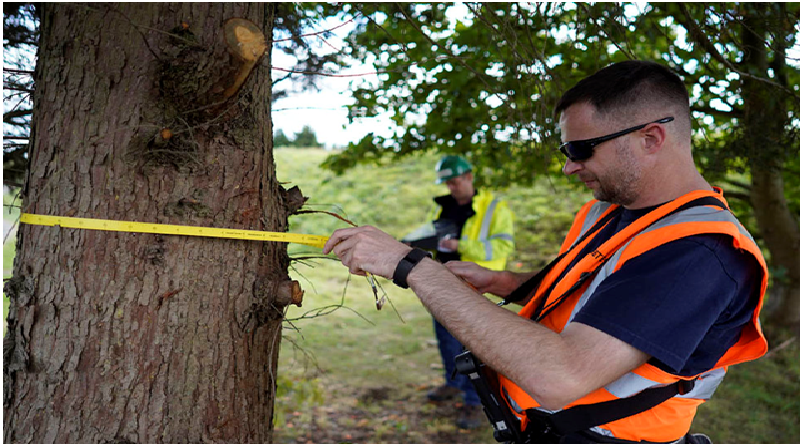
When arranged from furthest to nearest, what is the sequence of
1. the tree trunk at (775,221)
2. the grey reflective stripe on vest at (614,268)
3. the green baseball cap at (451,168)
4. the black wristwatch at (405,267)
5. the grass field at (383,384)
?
the green baseball cap at (451,168)
the grass field at (383,384)
the tree trunk at (775,221)
the black wristwatch at (405,267)
the grey reflective stripe on vest at (614,268)

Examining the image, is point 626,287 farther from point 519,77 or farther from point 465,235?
point 465,235

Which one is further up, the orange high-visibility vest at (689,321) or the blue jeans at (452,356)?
the orange high-visibility vest at (689,321)

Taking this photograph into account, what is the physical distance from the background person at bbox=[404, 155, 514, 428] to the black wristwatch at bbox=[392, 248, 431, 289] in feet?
9.89

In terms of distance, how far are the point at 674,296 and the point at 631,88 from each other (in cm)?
72

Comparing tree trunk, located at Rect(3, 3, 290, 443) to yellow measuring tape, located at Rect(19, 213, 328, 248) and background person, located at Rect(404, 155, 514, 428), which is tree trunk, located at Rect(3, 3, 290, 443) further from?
background person, located at Rect(404, 155, 514, 428)

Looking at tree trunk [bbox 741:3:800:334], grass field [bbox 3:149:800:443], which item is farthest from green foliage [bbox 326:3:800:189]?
grass field [bbox 3:149:800:443]

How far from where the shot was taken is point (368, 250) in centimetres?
184

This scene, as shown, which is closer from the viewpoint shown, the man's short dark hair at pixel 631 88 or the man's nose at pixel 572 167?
the man's short dark hair at pixel 631 88

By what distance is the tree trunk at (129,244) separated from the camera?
1.81 meters

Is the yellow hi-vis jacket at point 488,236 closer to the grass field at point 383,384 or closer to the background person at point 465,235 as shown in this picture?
the background person at point 465,235

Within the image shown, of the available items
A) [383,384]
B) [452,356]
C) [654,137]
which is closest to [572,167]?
[654,137]

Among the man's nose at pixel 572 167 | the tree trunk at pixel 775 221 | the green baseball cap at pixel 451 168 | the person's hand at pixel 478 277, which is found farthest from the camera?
the green baseball cap at pixel 451 168

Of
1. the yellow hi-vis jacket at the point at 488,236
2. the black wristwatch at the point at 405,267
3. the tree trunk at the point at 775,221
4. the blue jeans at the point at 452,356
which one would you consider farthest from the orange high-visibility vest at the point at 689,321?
the tree trunk at the point at 775,221

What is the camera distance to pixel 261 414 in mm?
2092
